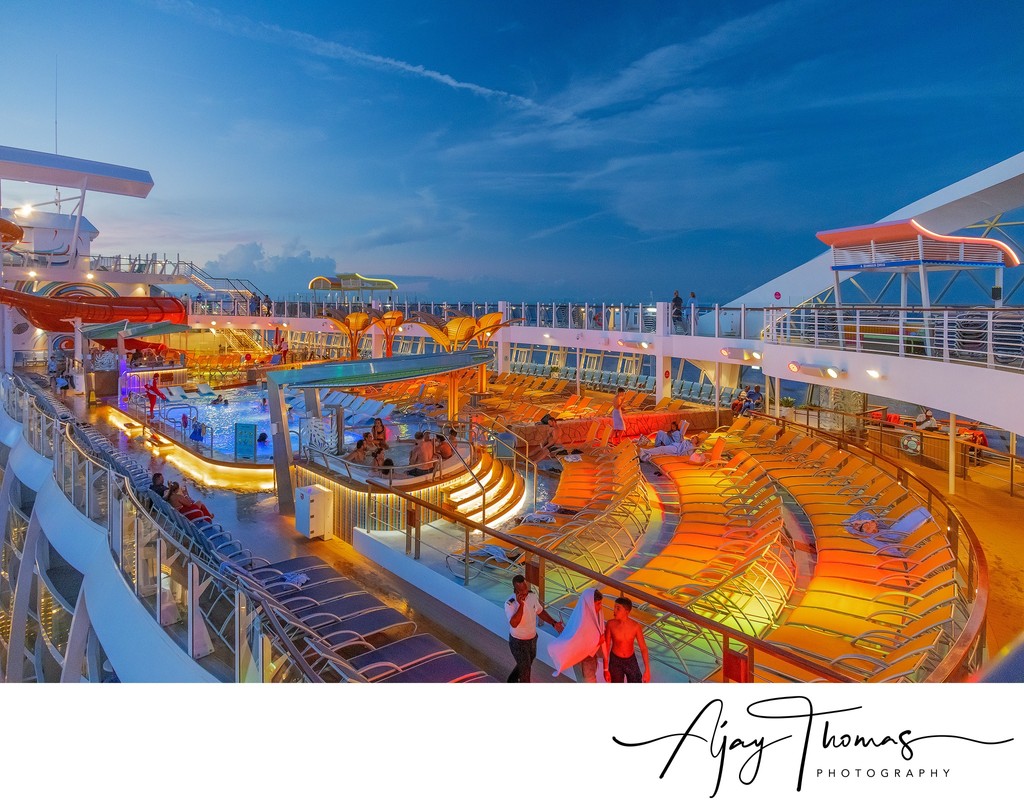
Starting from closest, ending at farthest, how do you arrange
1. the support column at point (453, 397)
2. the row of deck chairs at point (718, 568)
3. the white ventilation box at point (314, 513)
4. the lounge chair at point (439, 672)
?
the lounge chair at point (439, 672) < the row of deck chairs at point (718, 568) < the white ventilation box at point (314, 513) < the support column at point (453, 397)

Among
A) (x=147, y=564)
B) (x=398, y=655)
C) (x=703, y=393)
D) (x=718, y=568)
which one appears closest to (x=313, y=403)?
(x=147, y=564)

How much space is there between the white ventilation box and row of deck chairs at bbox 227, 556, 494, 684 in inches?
41.2

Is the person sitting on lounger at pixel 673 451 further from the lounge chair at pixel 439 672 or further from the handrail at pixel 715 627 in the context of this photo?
the lounge chair at pixel 439 672

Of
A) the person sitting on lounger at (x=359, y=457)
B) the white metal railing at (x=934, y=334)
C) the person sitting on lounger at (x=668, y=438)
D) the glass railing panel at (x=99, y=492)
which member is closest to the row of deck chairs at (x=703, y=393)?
the white metal railing at (x=934, y=334)

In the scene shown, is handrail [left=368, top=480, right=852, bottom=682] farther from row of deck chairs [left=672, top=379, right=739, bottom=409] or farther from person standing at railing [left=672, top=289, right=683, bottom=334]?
row of deck chairs [left=672, top=379, right=739, bottom=409]

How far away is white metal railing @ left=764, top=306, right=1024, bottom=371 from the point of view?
177 inches

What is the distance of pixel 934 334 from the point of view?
6746 mm

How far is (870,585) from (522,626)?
285 cm

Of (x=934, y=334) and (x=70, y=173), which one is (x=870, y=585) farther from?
(x=70, y=173)

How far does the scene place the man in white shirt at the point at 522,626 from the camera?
10.5ft

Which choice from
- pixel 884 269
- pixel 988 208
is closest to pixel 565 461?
pixel 884 269

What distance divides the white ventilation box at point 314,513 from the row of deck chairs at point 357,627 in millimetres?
1047
